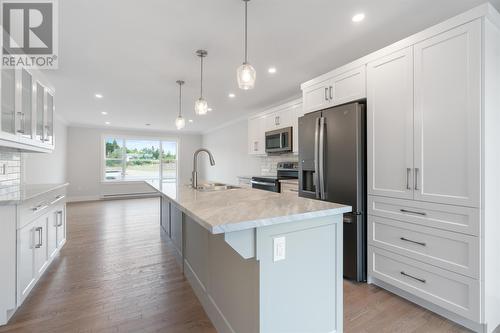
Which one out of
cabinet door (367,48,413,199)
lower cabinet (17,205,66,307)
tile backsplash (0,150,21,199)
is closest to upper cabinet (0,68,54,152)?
tile backsplash (0,150,21,199)

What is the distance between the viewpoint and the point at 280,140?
4.32 meters

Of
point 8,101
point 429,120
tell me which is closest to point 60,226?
point 8,101

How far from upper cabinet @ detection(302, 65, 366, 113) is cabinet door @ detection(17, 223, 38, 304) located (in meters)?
3.16

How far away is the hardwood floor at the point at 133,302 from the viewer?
174 cm

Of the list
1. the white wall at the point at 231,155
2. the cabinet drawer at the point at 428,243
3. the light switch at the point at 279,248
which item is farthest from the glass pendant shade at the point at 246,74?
the white wall at the point at 231,155

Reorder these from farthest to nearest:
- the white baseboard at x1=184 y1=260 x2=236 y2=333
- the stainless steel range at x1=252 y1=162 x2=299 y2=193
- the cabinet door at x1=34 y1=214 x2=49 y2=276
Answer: the stainless steel range at x1=252 y1=162 x2=299 y2=193, the cabinet door at x1=34 y1=214 x2=49 y2=276, the white baseboard at x1=184 y1=260 x2=236 y2=333

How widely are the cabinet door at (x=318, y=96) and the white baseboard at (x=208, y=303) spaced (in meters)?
2.32

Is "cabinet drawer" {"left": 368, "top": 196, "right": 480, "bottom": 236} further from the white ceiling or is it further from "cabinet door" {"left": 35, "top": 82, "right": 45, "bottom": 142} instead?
"cabinet door" {"left": 35, "top": 82, "right": 45, "bottom": 142}

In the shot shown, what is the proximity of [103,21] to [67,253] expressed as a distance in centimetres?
291

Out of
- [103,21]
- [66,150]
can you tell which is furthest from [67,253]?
[66,150]

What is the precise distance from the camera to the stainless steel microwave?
417cm

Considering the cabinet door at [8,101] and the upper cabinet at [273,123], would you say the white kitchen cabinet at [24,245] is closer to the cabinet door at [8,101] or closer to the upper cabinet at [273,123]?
the cabinet door at [8,101]

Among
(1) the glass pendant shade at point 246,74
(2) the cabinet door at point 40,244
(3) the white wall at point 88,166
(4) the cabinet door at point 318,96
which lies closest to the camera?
(1) the glass pendant shade at point 246,74

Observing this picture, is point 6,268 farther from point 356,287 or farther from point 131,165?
point 131,165
